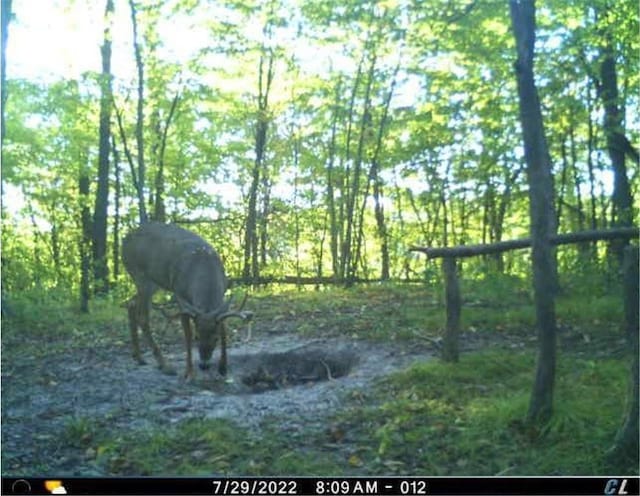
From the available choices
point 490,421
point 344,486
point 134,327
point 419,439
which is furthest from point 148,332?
point 344,486

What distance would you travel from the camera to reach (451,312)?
5.33 meters

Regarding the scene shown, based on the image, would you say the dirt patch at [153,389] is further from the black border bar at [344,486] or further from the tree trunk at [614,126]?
the tree trunk at [614,126]

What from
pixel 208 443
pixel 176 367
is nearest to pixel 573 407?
pixel 208 443

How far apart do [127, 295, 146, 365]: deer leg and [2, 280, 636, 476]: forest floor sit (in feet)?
0.27

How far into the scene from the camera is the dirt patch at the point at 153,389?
414cm

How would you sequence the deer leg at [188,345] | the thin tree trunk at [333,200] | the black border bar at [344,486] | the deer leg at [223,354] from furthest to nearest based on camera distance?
1. the thin tree trunk at [333,200]
2. the deer leg at [223,354]
3. the deer leg at [188,345]
4. the black border bar at [344,486]

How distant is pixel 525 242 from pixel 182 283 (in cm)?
291

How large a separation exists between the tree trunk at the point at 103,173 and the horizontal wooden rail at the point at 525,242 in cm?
328

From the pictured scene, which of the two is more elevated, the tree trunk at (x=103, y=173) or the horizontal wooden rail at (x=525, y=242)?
the tree trunk at (x=103, y=173)

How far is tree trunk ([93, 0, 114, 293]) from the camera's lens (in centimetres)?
658

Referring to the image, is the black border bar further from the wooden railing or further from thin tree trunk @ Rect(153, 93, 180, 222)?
thin tree trunk @ Rect(153, 93, 180, 222)

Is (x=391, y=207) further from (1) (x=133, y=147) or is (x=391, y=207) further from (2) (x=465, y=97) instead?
(1) (x=133, y=147)

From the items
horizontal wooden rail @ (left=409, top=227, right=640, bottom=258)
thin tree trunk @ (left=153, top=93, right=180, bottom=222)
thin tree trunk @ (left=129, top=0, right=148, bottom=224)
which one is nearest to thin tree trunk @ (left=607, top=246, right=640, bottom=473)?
horizontal wooden rail @ (left=409, top=227, right=640, bottom=258)

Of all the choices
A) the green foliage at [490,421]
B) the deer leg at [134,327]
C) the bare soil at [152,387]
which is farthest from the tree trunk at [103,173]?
the green foliage at [490,421]
